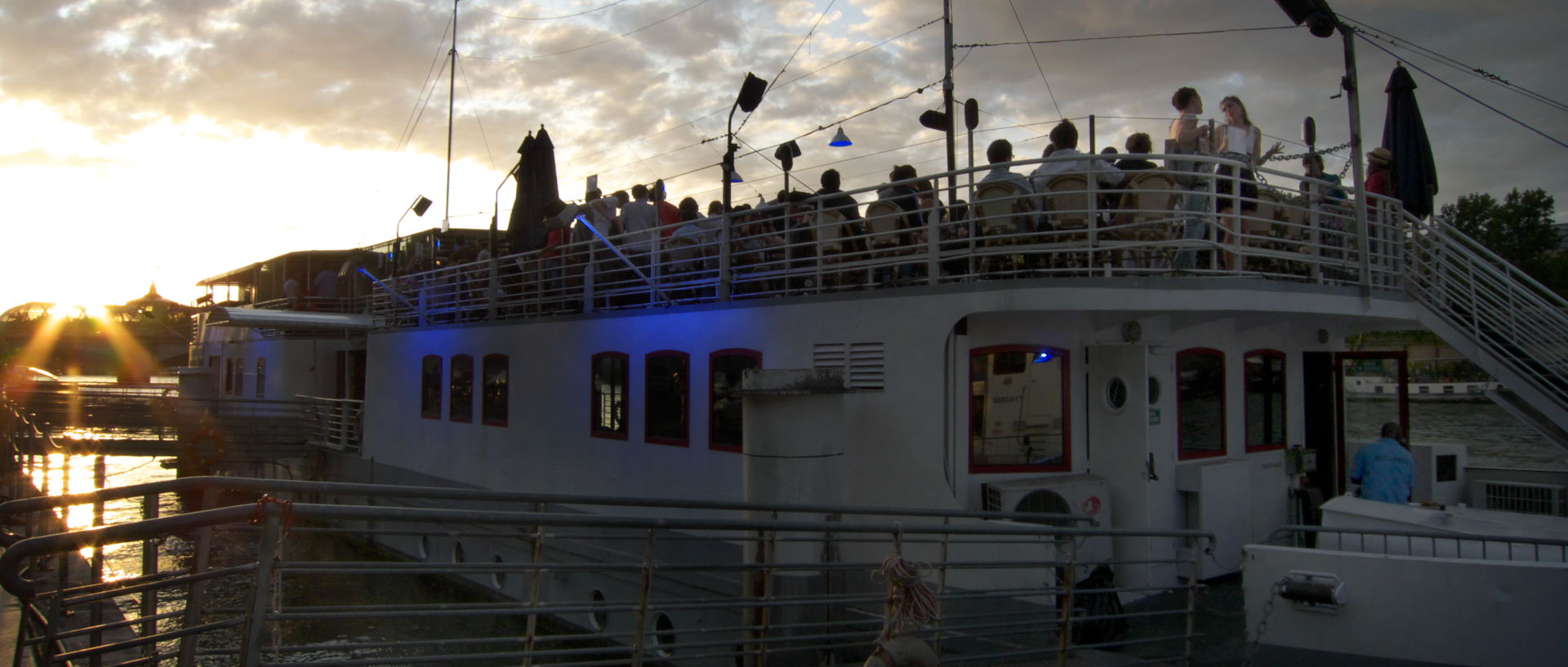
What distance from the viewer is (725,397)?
10.3 meters

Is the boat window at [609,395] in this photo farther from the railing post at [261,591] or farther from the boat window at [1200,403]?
the railing post at [261,591]

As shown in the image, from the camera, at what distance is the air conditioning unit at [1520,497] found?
9.44 metres

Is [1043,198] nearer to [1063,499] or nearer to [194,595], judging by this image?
[1063,499]

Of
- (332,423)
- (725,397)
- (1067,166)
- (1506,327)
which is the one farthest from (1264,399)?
(332,423)

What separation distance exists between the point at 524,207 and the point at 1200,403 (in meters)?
11.1

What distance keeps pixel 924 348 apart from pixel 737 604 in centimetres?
414

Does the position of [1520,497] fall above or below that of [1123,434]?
below

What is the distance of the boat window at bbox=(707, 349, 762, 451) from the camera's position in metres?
10.1

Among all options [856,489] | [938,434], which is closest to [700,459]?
[856,489]

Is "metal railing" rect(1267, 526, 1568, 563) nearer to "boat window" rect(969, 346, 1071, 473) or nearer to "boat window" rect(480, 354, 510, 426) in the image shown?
"boat window" rect(969, 346, 1071, 473)

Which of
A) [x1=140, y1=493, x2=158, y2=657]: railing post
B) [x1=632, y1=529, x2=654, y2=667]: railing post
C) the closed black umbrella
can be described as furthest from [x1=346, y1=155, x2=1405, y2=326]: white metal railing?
[x1=140, y1=493, x2=158, y2=657]: railing post

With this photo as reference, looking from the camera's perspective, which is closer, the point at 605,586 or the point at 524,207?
the point at 605,586

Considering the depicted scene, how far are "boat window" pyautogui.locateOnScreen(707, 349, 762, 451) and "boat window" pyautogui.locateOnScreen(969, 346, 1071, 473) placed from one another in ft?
8.01

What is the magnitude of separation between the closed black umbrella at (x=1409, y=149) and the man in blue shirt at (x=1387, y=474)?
10.2 feet
